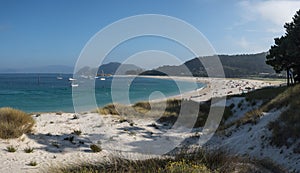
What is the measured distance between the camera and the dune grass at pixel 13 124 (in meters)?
10.1

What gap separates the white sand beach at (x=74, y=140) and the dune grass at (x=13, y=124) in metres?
0.30

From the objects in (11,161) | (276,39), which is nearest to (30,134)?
(11,161)

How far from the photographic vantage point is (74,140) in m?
11.3

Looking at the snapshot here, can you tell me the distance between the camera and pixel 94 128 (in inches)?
560

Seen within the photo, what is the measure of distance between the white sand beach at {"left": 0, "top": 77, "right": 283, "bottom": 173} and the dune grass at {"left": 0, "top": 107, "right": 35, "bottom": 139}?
30cm

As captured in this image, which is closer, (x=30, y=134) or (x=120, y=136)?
(x=30, y=134)

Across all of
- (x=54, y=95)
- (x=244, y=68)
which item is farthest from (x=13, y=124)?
(x=244, y=68)

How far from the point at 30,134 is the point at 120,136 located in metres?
3.93

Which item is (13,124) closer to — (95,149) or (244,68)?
(95,149)

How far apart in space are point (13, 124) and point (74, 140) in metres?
2.38

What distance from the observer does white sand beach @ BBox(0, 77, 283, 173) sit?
316 inches

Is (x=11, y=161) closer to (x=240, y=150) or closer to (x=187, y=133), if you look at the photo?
(x=240, y=150)

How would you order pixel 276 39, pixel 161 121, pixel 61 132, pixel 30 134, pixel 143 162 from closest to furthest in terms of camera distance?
pixel 143 162
pixel 30 134
pixel 61 132
pixel 161 121
pixel 276 39

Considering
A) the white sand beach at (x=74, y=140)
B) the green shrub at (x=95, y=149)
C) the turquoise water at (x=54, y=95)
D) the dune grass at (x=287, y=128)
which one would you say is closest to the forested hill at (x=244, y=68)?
the turquoise water at (x=54, y=95)
